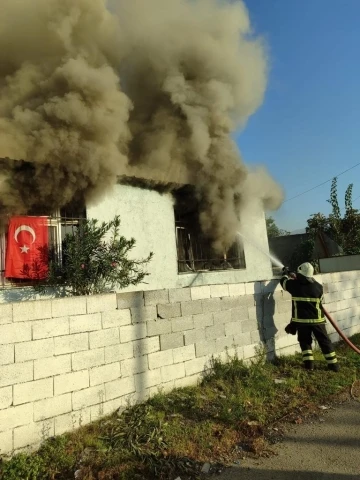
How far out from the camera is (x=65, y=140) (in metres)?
6.58

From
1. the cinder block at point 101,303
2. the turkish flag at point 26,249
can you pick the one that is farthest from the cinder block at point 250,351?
the turkish flag at point 26,249

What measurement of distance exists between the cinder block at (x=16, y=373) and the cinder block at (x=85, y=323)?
0.50 metres

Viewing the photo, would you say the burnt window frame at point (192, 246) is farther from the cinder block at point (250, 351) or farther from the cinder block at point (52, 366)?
the cinder block at point (52, 366)

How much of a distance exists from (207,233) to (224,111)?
3079 millimetres

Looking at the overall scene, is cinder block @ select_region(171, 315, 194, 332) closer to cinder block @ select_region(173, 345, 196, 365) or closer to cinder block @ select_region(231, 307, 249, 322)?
cinder block @ select_region(173, 345, 196, 365)

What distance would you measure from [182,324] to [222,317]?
2.40ft

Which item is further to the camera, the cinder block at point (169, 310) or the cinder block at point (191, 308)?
the cinder block at point (191, 308)

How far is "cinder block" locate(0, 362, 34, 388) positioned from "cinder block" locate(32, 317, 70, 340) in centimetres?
25

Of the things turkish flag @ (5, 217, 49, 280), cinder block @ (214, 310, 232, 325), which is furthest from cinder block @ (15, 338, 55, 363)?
turkish flag @ (5, 217, 49, 280)

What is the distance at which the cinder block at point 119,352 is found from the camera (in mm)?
3740

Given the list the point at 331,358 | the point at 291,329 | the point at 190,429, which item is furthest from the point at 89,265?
the point at 331,358

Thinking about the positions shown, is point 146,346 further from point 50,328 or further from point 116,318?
point 50,328

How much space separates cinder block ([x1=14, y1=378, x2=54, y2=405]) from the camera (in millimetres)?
3072

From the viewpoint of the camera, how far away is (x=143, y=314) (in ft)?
13.5
